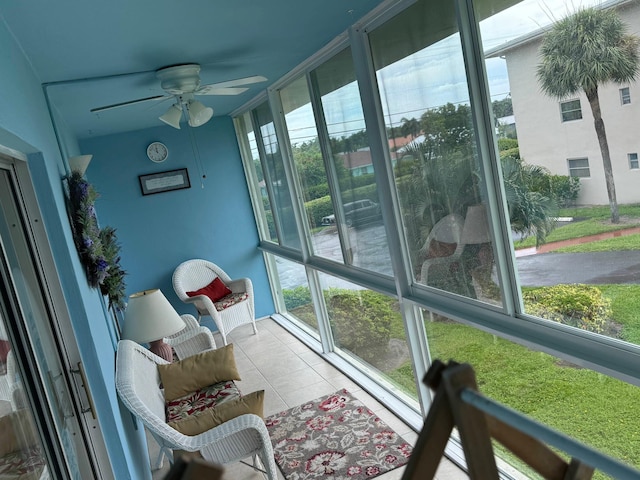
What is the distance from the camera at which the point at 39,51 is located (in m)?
2.57

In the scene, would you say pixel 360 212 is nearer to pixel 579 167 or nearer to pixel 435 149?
pixel 435 149

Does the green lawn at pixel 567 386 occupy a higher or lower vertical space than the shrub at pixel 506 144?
lower

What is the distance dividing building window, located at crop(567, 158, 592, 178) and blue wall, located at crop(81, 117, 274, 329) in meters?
4.92

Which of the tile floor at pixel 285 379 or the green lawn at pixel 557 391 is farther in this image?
the tile floor at pixel 285 379

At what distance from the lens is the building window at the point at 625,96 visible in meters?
1.77

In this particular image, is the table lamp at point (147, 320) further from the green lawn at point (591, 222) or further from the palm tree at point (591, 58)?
the palm tree at point (591, 58)

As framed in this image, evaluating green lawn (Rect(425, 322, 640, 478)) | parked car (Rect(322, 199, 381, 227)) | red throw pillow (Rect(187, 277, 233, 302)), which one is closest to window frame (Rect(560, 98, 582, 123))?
green lawn (Rect(425, 322, 640, 478))

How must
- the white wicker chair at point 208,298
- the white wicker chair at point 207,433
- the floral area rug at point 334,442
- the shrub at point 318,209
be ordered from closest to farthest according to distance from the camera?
the white wicker chair at point 207,433
the floral area rug at point 334,442
the shrub at point 318,209
the white wicker chair at point 208,298

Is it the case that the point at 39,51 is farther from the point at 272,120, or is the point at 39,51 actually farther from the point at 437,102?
the point at 272,120

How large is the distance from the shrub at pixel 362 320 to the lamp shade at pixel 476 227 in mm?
1305

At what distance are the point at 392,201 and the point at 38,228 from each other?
196 centimetres

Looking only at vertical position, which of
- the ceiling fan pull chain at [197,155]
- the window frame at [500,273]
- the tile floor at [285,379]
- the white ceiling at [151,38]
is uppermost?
the white ceiling at [151,38]

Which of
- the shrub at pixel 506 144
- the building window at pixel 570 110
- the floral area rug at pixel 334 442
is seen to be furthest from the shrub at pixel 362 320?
the building window at pixel 570 110

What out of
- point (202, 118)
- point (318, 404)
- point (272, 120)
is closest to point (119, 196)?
point (272, 120)
